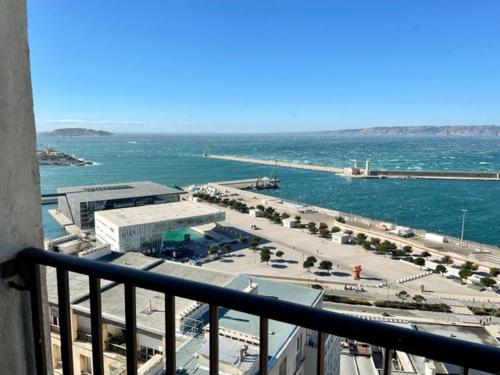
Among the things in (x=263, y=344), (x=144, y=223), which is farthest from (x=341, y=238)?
(x=263, y=344)

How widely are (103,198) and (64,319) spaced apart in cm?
2112

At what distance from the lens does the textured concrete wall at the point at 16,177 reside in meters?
0.82

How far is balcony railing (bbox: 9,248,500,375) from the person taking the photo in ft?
1.67

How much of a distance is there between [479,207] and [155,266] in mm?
25346

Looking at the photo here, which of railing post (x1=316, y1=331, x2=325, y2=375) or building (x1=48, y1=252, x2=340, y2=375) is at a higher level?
railing post (x1=316, y1=331, x2=325, y2=375)

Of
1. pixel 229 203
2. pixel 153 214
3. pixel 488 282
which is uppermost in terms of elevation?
pixel 153 214

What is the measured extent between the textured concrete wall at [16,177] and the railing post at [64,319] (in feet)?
0.26

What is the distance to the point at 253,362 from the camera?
8.65 ft

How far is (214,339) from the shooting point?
0.70 m

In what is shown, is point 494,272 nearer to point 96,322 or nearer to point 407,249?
point 407,249

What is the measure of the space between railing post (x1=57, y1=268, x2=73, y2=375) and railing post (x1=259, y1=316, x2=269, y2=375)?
0.47 meters

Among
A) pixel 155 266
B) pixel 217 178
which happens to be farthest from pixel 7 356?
pixel 217 178

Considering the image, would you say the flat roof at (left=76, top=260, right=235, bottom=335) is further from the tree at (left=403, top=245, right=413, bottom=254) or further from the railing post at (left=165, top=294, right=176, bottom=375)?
the tree at (left=403, top=245, right=413, bottom=254)

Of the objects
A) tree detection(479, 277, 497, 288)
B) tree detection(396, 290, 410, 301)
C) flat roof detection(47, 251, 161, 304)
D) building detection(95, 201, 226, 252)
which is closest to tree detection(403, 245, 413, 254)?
tree detection(479, 277, 497, 288)
